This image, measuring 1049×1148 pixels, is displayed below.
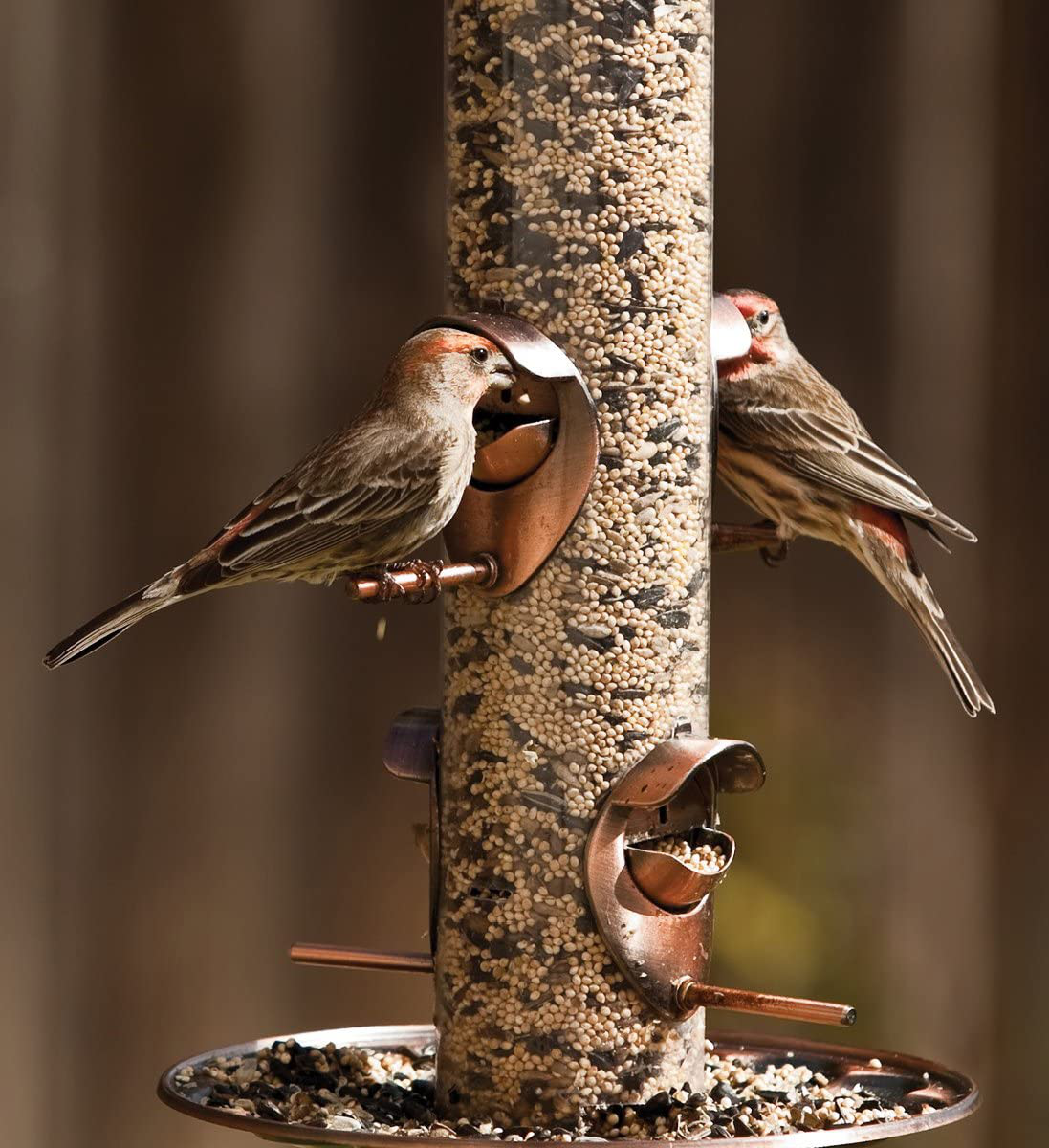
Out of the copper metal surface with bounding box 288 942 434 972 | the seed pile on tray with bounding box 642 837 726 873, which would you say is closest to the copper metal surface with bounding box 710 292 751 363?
the seed pile on tray with bounding box 642 837 726 873

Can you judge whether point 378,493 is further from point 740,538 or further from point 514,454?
point 740,538

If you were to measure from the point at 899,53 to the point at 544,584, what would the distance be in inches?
137

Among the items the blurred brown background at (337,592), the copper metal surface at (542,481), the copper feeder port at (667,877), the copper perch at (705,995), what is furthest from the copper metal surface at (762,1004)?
the blurred brown background at (337,592)

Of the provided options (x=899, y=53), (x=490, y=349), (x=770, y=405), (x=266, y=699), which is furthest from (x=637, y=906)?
(x=899, y=53)

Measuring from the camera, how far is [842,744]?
6.66m

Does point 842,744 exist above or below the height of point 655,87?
below

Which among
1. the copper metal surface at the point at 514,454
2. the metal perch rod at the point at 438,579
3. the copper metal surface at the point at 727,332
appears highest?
the copper metal surface at the point at 727,332

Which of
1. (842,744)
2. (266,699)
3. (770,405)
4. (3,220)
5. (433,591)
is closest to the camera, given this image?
(433,591)

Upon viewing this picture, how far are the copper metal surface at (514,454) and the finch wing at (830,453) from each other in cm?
83

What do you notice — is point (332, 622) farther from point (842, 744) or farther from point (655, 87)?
point (655, 87)

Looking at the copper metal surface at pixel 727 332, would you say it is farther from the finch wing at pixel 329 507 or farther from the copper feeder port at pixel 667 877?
the copper feeder port at pixel 667 877

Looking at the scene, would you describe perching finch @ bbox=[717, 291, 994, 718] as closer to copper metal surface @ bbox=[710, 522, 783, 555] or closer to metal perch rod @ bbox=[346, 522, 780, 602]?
copper metal surface @ bbox=[710, 522, 783, 555]

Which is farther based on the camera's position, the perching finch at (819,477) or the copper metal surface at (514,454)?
the perching finch at (819,477)

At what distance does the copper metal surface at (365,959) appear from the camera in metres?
3.98
